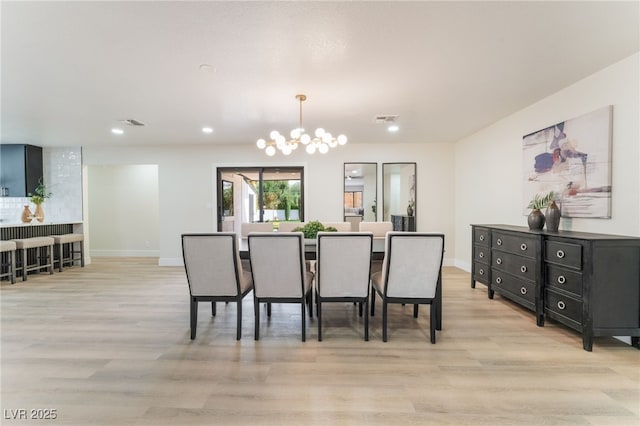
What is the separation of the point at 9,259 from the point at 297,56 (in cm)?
584

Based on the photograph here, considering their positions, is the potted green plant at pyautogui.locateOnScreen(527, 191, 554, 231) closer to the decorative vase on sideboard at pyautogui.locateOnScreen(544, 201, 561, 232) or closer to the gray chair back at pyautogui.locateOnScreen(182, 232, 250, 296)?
the decorative vase on sideboard at pyautogui.locateOnScreen(544, 201, 561, 232)

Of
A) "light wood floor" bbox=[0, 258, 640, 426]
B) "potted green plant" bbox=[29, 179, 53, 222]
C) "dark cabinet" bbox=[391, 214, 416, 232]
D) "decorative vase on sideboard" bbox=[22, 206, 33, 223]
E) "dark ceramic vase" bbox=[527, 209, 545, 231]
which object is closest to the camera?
"light wood floor" bbox=[0, 258, 640, 426]

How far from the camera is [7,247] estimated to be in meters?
4.48

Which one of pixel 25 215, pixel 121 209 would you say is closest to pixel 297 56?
pixel 25 215

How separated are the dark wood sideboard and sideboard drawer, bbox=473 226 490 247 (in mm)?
640

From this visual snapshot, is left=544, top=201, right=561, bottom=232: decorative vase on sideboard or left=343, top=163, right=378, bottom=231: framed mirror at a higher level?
left=343, top=163, right=378, bottom=231: framed mirror

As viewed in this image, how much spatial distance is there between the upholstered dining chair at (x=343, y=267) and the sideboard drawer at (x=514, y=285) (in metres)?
1.76

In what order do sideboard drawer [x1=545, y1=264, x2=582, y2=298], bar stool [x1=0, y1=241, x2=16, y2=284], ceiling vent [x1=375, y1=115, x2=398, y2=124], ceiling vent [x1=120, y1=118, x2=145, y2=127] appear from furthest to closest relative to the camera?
1. bar stool [x1=0, y1=241, x2=16, y2=284]
2. ceiling vent [x1=120, y1=118, x2=145, y2=127]
3. ceiling vent [x1=375, y1=115, x2=398, y2=124]
4. sideboard drawer [x1=545, y1=264, x2=582, y2=298]

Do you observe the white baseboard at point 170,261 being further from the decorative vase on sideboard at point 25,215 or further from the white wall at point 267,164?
the decorative vase on sideboard at point 25,215

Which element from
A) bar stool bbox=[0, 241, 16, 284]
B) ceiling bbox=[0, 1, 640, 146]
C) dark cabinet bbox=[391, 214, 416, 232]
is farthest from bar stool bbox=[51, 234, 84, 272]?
dark cabinet bbox=[391, 214, 416, 232]

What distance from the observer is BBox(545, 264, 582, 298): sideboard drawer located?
2350 millimetres

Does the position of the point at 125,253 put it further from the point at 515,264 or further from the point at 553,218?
the point at 553,218

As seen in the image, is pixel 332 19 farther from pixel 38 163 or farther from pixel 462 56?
pixel 38 163

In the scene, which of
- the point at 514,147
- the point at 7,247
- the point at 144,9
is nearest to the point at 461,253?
the point at 514,147
